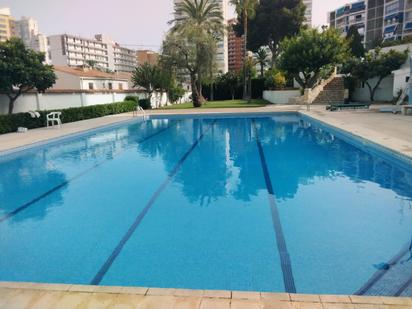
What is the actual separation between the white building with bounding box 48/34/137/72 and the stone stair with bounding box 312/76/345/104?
7629cm

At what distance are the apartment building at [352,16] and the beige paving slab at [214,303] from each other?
259 feet

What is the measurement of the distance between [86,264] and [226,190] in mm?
3406

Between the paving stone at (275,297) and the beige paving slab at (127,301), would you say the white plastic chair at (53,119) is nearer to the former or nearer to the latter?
the beige paving slab at (127,301)

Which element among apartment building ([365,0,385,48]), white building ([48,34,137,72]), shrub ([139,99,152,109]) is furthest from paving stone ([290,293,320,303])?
white building ([48,34,137,72])

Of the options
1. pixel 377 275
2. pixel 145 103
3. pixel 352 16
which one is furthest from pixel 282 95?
pixel 352 16

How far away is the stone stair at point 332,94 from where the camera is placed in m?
27.4

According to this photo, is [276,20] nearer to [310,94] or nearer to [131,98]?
[310,94]

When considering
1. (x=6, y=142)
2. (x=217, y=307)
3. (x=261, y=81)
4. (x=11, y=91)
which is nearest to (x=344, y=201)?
(x=217, y=307)

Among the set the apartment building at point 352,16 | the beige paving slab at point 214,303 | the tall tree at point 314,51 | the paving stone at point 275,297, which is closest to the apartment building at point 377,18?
the apartment building at point 352,16

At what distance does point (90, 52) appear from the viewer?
110438mm

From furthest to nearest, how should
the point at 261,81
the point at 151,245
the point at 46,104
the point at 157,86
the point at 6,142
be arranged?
the point at 261,81
the point at 157,86
the point at 46,104
the point at 6,142
the point at 151,245

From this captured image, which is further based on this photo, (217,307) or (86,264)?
(86,264)

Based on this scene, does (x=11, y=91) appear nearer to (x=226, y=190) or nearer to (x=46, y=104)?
(x=46, y=104)

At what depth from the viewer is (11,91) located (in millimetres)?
14609
